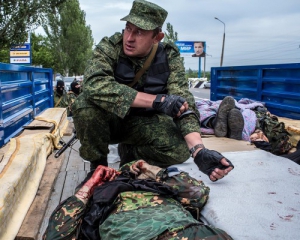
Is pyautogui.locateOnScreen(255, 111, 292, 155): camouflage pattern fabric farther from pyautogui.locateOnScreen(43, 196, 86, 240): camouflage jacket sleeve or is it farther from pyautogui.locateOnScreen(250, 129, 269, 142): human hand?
pyautogui.locateOnScreen(43, 196, 86, 240): camouflage jacket sleeve

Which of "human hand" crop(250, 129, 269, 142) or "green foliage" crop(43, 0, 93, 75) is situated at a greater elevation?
"green foliage" crop(43, 0, 93, 75)

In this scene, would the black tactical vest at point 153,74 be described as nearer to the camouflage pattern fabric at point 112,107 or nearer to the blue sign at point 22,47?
the camouflage pattern fabric at point 112,107

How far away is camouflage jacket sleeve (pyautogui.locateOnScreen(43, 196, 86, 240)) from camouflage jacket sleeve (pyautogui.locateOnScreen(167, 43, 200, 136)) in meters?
0.74

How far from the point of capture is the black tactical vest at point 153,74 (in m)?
2.25

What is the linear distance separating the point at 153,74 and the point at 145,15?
1.25 ft

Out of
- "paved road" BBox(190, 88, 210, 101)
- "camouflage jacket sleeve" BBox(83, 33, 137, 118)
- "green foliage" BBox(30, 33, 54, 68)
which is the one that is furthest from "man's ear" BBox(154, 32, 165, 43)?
"green foliage" BBox(30, 33, 54, 68)

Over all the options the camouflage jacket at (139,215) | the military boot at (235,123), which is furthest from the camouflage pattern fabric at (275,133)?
the camouflage jacket at (139,215)

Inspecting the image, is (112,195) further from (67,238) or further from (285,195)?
(285,195)

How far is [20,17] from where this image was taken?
10.1 metres

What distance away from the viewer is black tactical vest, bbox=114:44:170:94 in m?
2.25

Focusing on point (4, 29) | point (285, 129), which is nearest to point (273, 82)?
point (285, 129)

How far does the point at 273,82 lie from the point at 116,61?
91.9 inches

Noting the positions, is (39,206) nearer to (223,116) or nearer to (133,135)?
(133,135)

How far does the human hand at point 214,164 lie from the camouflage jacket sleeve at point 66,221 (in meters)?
0.61
